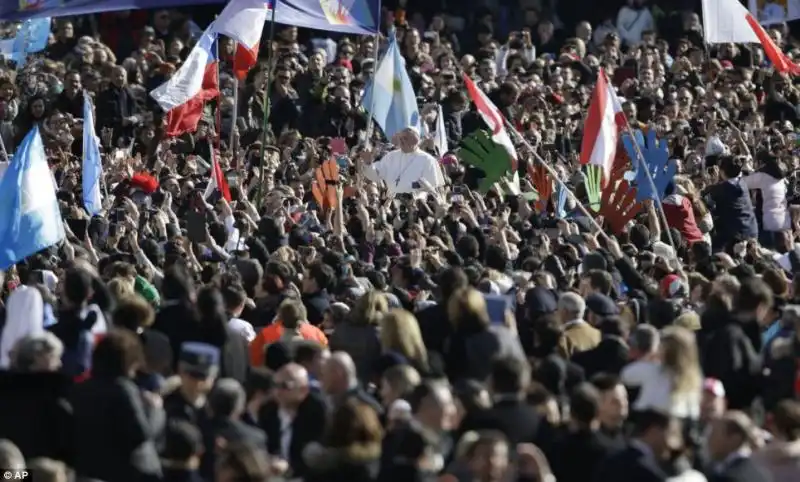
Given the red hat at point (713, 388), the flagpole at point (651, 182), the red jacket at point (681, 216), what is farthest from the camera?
the red jacket at point (681, 216)

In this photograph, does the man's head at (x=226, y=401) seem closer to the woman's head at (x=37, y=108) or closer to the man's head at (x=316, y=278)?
the man's head at (x=316, y=278)

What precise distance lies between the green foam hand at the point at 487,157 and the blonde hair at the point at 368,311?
6.35 meters

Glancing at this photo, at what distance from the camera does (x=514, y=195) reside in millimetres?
18172

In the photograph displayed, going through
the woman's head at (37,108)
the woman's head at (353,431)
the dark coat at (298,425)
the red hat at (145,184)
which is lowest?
the woman's head at (37,108)

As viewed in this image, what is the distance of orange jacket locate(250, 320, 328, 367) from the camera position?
11.3m

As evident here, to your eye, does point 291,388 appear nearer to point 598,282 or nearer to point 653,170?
point 598,282

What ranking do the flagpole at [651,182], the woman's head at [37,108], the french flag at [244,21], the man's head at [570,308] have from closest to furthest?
the man's head at [570,308]
the flagpole at [651,182]
the french flag at [244,21]
the woman's head at [37,108]

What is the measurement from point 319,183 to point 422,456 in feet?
30.9

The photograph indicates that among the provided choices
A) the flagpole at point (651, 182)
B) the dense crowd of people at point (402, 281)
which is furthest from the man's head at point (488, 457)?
the flagpole at point (651, 182)

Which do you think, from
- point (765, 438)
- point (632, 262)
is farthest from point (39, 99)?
point (765, 438)

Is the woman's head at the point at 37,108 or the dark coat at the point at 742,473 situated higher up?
the dark coat at the point at 742,473

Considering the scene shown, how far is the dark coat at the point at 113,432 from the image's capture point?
9.00m

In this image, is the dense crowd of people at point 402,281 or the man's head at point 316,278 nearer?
the dense crowd of people at point 402,281

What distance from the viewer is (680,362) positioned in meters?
9.47
